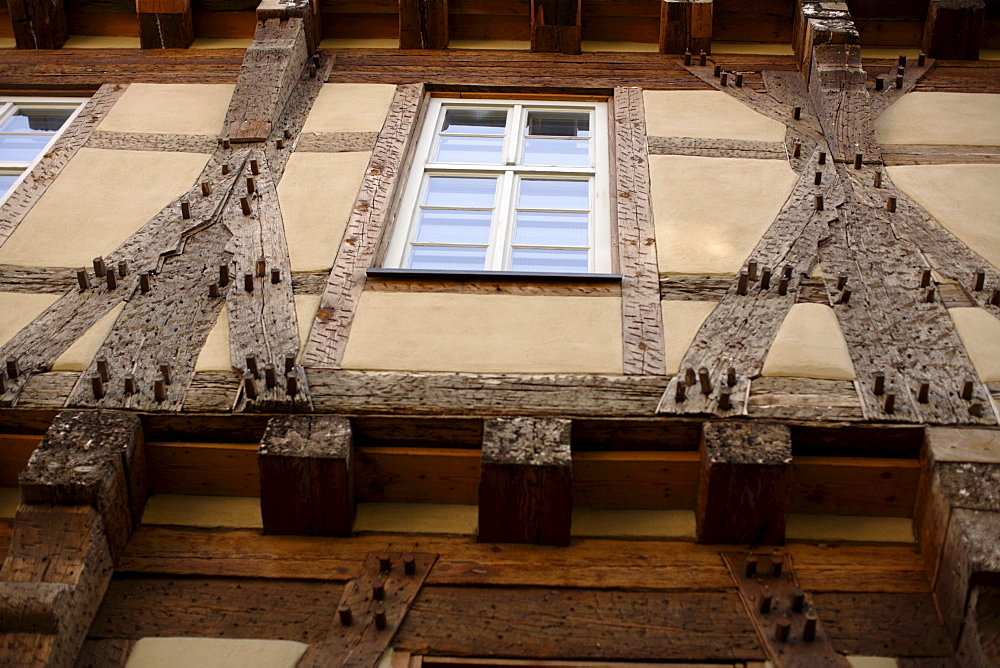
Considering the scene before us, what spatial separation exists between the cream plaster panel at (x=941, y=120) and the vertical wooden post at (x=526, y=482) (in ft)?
9.16

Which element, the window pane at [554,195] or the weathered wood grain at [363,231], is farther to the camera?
the window pane at [554,195]

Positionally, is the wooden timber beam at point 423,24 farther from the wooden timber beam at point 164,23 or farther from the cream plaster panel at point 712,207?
the cream plaster panel at point 712,207

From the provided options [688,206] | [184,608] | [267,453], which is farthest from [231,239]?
[688,206]

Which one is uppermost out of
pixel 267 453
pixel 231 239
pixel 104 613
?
pixel 231 239

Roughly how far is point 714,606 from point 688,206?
199 cm

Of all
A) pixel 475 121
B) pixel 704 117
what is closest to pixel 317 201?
pixel 475 121

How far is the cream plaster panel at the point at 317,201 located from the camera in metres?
4.08

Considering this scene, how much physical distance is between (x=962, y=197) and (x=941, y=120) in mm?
827

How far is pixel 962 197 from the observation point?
436 cm

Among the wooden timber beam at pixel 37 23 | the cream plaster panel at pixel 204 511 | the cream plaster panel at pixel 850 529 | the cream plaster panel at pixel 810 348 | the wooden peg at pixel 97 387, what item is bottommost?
the cream plaster panel at pixel 204 511

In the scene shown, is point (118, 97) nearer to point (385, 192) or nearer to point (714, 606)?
Answer: point (385, 192)

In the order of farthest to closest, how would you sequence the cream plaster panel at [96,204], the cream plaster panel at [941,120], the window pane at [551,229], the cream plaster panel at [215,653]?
the cream plaster panel at [941,120], the window pane at [551,229], the cream plaster panel at [96,204], the cream plaster panel at [215,653]

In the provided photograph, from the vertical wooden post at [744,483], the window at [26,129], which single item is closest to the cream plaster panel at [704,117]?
the vertical wooden post at [744,483]

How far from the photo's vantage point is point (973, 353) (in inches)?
137
